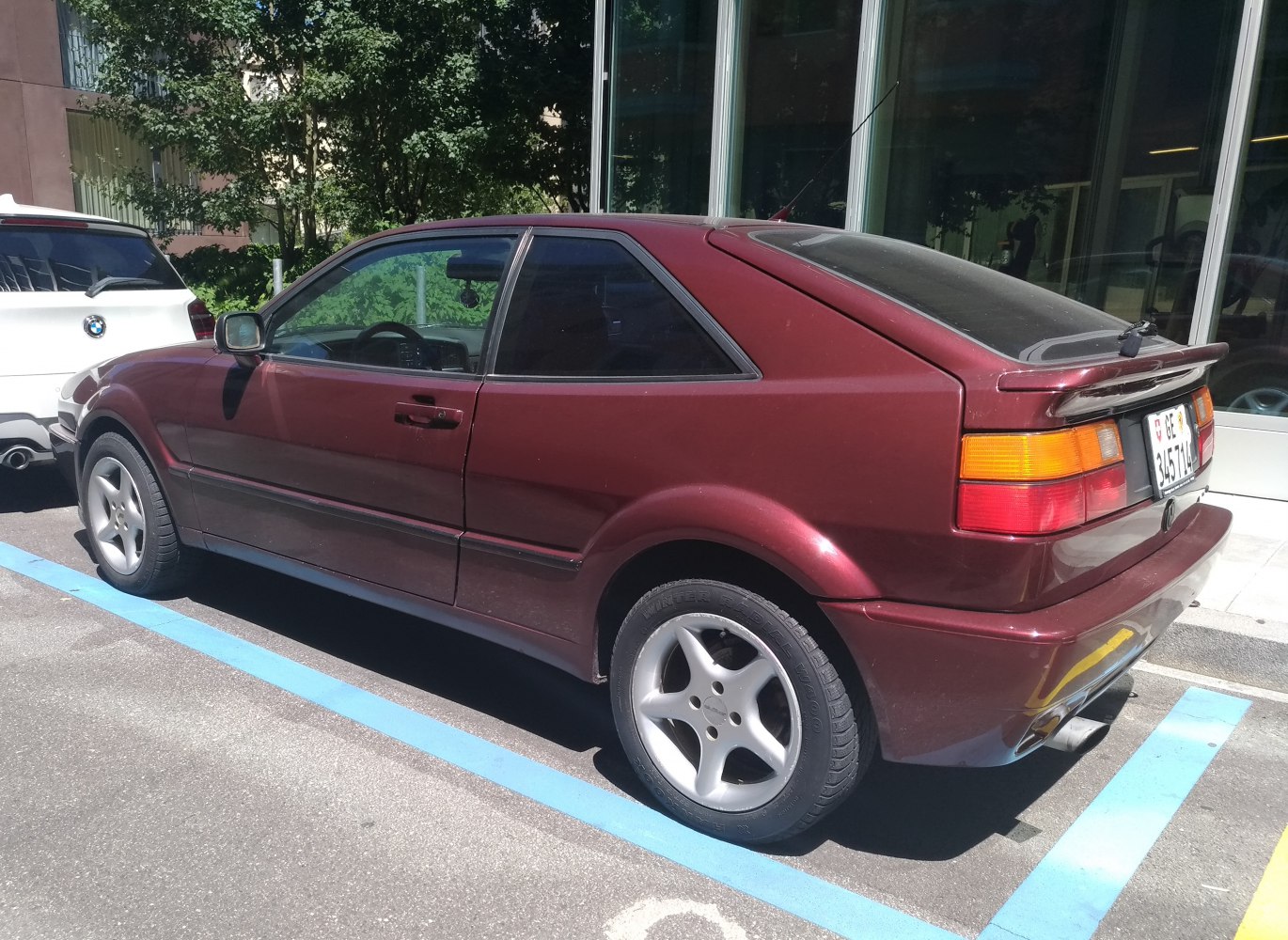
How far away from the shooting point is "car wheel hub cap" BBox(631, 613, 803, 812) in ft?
8.39

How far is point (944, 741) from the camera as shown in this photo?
2350 mm

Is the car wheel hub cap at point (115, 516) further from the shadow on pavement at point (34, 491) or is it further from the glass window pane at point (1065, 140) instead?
the glass window pane at point (1065, 140)

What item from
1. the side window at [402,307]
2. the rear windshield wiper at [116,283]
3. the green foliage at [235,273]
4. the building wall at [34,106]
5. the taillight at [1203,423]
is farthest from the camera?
the building wall at [34,106]

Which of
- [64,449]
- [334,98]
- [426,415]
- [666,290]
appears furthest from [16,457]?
[334,98]

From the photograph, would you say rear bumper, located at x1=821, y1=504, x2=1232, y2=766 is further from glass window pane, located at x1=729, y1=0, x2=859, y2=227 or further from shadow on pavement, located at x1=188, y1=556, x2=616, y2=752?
glass window pane, located at x1=729, y1=0, x2=859, y2=227

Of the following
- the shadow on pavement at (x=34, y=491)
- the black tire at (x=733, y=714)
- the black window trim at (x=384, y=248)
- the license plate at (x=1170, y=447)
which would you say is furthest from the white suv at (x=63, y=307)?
the license plate at (x=1170, y=447)

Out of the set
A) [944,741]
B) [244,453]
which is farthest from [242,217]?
[944,741]

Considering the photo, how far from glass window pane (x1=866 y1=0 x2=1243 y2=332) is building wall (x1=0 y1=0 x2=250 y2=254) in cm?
1478

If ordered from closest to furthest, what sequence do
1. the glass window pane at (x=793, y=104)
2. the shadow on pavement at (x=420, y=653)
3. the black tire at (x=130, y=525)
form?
1. the shadow on pavement at (x=420, y=653)
2. the black tire at (x=130, y=525)
3. the glass window pane at (x=793, y=104)

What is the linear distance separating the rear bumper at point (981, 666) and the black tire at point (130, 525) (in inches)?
121

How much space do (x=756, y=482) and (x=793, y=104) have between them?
7334 mm

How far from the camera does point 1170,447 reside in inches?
107

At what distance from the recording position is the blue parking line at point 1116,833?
2.41 meters

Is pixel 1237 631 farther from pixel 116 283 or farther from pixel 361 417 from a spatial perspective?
pixel 116 283
